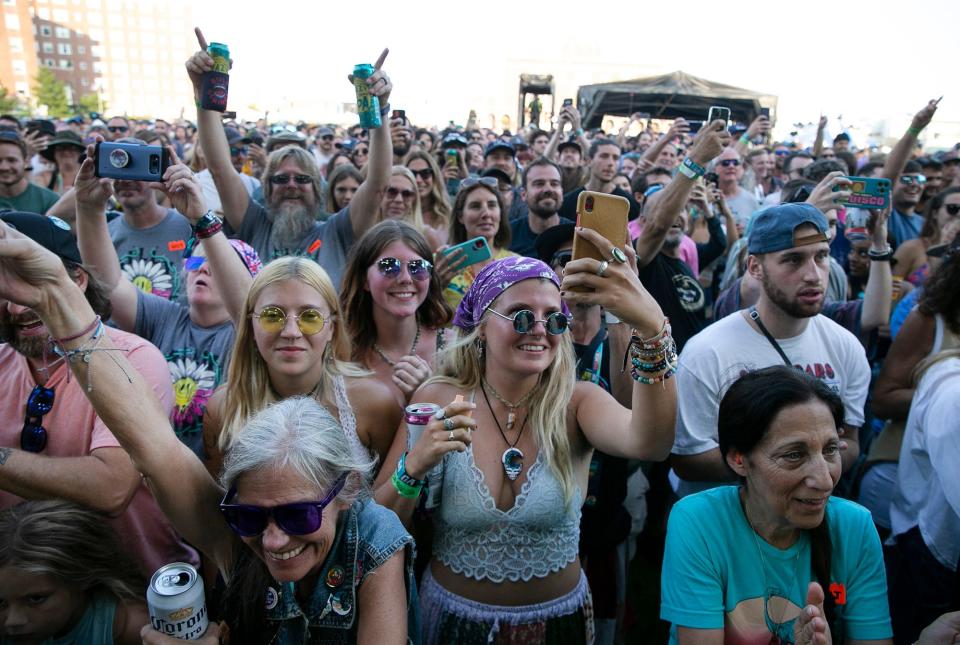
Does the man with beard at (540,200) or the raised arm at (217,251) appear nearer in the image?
the raised arm at (217,251)

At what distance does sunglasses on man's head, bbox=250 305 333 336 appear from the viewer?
2.37 meters

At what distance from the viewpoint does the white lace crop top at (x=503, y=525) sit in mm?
2053

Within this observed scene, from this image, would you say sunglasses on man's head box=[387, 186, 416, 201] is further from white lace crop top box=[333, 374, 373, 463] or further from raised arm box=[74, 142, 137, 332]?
white lace crop top box=[333, 374, 373, 463]

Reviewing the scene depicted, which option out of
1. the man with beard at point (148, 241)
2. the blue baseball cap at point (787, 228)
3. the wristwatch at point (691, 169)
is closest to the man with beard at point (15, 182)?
the man with beard at point (148, 241)

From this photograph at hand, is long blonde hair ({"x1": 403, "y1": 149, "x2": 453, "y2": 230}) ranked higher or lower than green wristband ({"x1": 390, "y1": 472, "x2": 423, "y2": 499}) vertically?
higher

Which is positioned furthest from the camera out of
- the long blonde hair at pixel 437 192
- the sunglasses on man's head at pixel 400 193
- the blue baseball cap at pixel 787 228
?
the long blonde hair at pixel 437 192

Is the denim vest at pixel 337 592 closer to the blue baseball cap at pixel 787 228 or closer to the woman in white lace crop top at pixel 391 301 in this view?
the woman in white lace crop top at pixel 391 301

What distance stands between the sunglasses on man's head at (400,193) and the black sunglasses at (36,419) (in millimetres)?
3021

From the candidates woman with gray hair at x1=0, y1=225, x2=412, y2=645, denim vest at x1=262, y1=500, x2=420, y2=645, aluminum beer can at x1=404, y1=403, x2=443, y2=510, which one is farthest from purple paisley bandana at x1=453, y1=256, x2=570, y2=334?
denim vest at x1=262, y1=500, x2=420, y2=645

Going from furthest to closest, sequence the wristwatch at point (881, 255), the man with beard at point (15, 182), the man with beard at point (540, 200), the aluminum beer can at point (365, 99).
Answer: the man with beard at point (15, 182)
the man with beard at point (540, 200)
the aluminum beer can at point (365, 99)
the wristwatch at point (881, 255)

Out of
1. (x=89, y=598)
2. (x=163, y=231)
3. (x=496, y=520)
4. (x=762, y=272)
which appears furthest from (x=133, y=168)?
(x=762, y=272)

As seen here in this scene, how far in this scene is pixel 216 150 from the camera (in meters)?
3.84

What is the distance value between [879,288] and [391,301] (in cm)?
283

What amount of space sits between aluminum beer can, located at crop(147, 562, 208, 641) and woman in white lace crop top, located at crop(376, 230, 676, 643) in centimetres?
68
